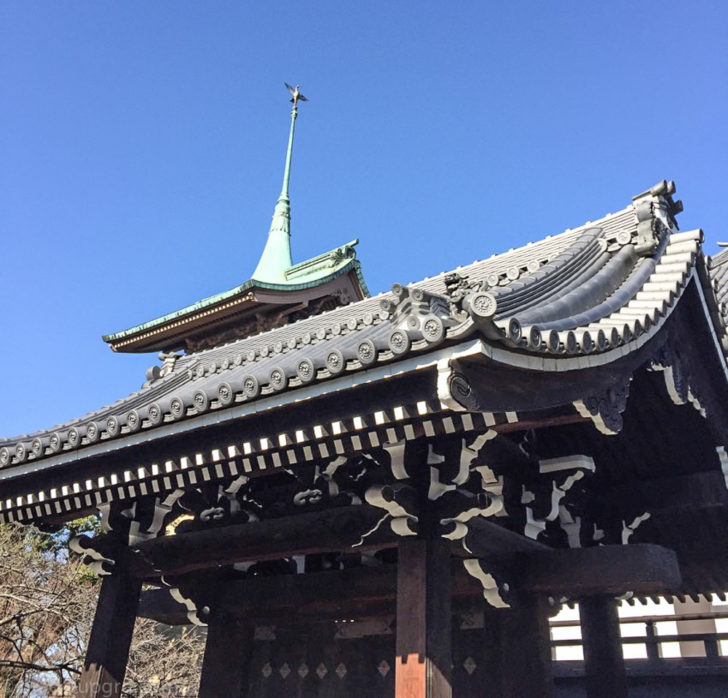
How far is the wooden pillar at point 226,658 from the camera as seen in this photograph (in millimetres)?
7641

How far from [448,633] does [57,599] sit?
1253cm

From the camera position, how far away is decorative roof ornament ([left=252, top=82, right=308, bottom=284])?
2370 cm

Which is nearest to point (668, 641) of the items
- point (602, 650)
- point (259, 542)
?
point (602, 650)

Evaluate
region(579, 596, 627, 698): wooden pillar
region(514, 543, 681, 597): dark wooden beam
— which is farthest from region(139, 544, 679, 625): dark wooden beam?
region(579, 596, 627, 698): wooden pillar

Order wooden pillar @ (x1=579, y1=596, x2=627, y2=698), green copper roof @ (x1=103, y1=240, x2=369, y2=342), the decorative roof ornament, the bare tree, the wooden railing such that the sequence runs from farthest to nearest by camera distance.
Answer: the decorative roof ornament < green copper roof @ (x1=103, y1=240, x2=369, y2=342) < the bare tree < the wooden railing < wooden pillar @ (x1=579, y1=596, x2=627, y2=698)

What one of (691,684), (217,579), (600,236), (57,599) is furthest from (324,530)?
(57,599)

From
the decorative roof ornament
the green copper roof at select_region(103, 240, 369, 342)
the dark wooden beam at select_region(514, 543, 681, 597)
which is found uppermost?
the decorative roof ornament

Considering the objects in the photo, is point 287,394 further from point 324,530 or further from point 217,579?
point 217,579

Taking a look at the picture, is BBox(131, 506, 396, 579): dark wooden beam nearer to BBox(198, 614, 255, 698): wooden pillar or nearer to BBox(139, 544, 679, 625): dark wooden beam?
BBox(139, 544, 679, 625): dark wooden beam

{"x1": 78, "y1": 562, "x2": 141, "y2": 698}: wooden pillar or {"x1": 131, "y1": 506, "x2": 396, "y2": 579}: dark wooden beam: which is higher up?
{"x1": 131, "y1": 506, "x2": 396, "y2": 579}: dark wooden beam

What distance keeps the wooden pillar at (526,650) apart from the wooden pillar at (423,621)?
4.69ft

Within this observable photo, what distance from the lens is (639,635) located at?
1002 cm

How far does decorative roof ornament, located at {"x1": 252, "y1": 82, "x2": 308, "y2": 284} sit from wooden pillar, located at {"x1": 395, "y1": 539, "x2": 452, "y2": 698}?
707 inches

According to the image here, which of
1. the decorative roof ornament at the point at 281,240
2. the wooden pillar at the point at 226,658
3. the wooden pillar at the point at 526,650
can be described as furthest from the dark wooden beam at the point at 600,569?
the decorative roof ornament at the point at 281,240
